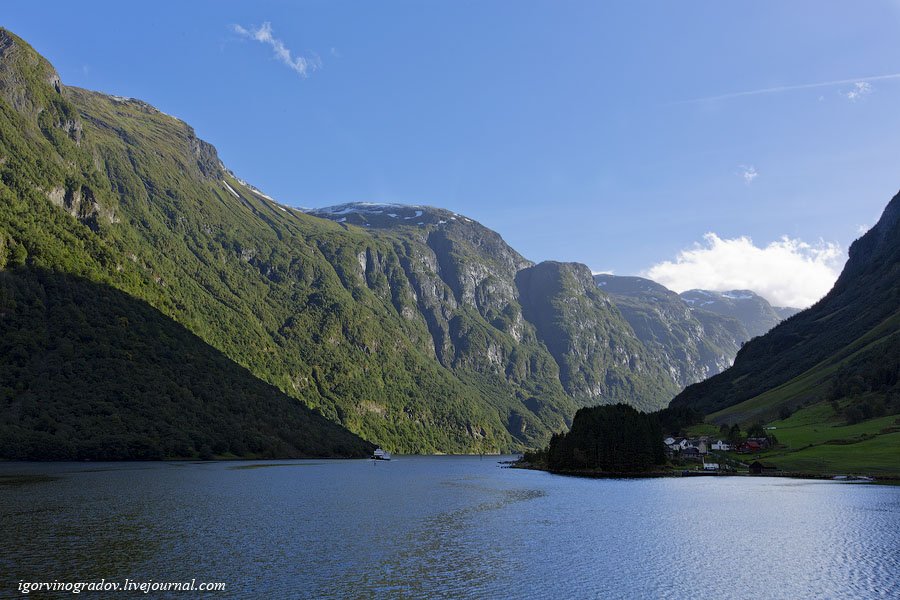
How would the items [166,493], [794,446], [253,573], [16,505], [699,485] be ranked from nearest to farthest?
1. [253,573]
2. [16,505]
3. [166,493]
4. [699,485]
5. [794,446]

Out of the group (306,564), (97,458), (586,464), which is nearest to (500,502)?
(306,564)

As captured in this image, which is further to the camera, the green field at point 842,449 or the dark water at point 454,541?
the green field at point 842,449

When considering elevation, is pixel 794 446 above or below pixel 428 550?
above

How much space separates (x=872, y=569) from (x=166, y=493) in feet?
332

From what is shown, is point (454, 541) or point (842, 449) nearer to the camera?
point (454, 541)

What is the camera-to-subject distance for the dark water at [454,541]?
50.7 m

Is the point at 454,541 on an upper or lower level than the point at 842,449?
lower

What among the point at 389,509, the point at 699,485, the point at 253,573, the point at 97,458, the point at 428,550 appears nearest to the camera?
the point at 253,573

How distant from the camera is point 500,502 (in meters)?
114

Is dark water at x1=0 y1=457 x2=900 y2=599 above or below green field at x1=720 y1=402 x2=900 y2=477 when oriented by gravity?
below

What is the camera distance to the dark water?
1997 inches

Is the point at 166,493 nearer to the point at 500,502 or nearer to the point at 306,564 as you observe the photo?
the point at 500,502

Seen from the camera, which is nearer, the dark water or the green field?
the dark water

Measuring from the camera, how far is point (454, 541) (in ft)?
232
